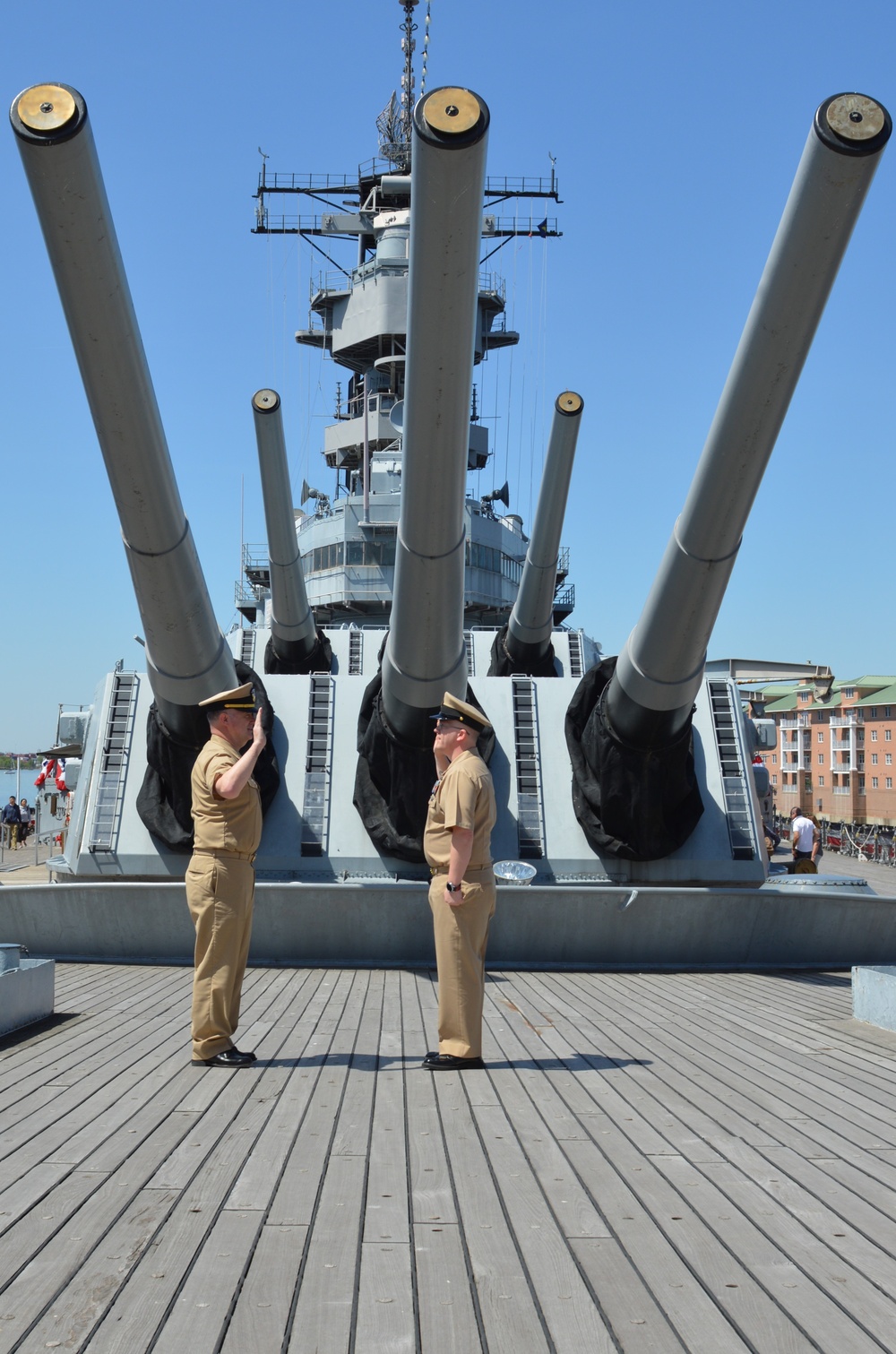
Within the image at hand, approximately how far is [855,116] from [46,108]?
263cm

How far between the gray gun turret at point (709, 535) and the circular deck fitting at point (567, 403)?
3.06 metres

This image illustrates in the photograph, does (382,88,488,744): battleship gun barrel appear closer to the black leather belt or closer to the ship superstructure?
the ship superstructure

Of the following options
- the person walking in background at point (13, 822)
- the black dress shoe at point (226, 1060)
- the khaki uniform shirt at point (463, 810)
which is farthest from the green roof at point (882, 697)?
the black dress shoe at point (226, 1060)

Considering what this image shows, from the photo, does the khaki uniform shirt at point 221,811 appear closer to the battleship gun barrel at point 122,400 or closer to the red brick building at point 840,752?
the battleship gun barrel at point 122,400

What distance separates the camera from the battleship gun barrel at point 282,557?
29.1 ft

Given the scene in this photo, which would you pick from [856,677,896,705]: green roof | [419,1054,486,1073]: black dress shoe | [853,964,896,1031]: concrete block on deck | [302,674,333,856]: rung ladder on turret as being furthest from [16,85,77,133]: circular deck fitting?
[856,677,896,705]: green roof

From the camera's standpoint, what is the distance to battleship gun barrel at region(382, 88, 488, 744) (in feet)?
12.1

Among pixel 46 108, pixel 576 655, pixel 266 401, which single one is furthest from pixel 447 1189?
pixel 576 655

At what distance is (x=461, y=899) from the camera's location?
354 cm

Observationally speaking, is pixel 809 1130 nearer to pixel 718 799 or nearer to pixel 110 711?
pixel 718 799

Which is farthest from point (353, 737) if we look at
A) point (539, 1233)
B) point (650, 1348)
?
point (650, 1348)

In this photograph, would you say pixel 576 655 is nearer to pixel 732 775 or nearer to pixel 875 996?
pixel 732 775

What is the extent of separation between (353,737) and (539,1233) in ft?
15.6

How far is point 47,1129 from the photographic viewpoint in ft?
9.27
